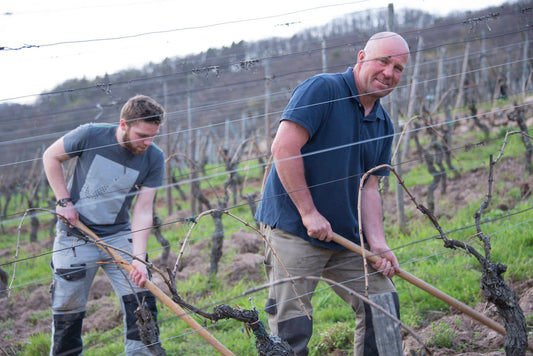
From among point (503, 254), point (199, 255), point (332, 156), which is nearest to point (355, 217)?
point (332, 156)

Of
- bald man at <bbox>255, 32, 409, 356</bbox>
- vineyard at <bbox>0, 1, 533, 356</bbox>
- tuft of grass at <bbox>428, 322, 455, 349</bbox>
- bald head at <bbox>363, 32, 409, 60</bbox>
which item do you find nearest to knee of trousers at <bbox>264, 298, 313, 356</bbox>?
bald man at <bbox>255, 32, 409, 356</bbox>

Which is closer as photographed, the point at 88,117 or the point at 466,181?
the point at 88,117

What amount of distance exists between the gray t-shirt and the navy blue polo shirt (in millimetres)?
1001

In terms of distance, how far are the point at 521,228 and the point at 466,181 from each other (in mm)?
3134

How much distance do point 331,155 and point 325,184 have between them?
6.1 inches

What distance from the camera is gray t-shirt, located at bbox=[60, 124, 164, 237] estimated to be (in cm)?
301

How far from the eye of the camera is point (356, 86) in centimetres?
253

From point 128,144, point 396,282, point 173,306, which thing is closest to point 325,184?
point 173,306

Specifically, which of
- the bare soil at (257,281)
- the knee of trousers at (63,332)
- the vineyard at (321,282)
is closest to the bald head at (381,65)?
the vineyard at (321,282)

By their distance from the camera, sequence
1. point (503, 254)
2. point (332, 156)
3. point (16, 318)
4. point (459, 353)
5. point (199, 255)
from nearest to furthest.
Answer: point (332, 156), point (459, 353), point (503, 254), point (16, 318), point (199, 255)

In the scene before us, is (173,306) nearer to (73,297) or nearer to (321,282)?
(73,297)

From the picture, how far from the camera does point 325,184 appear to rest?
2.51 meters

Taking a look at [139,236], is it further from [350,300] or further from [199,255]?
[199,255]

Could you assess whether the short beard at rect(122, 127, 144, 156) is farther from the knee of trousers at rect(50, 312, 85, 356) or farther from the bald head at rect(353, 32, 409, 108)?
the bald head at rect(353, 32, 409, 108)
